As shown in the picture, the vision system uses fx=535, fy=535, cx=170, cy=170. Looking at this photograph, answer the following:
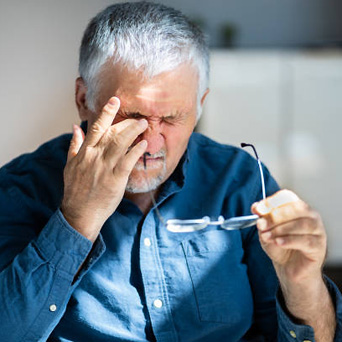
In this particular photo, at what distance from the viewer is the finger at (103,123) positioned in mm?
1183

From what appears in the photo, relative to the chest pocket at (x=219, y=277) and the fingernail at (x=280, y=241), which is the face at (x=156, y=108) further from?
the fingernail at (x=280, y=241)

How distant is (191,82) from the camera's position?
135cm

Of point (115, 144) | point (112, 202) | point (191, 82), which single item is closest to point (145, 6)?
point (191, 82)

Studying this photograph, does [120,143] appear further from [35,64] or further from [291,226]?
[35,64]

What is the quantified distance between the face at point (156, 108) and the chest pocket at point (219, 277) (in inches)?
8.0

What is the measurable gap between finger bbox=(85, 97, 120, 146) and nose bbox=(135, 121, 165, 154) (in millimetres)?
109

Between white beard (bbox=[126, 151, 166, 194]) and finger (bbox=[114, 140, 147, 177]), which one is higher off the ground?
finger (bbox=[114, 140, 147, 177])

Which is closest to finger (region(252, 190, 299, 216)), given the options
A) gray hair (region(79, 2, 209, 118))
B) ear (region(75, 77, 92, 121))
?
gray hair (region(79, 2, 209, 118))

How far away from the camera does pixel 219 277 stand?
4.42ft

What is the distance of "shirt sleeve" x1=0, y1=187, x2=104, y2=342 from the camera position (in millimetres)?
1175

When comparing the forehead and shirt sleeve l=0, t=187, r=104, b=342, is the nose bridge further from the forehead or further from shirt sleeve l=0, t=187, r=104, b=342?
shirt sleeve l=0, t=187, r=104, b=342

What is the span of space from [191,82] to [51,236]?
0.51 m

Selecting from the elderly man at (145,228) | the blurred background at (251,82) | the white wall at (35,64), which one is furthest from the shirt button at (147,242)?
the white wall at (35,64)

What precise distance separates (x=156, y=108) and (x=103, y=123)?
146 mm
